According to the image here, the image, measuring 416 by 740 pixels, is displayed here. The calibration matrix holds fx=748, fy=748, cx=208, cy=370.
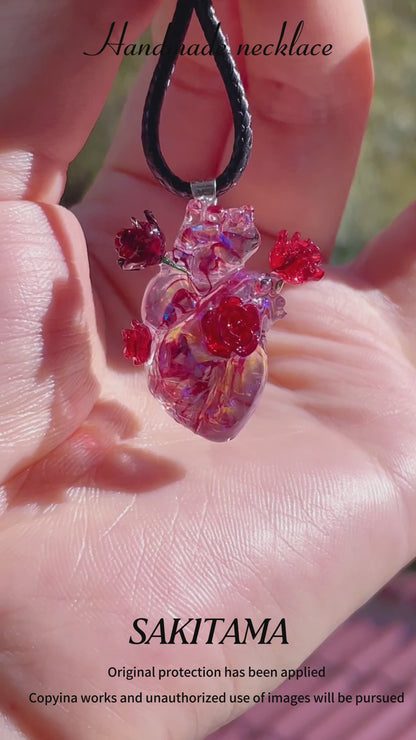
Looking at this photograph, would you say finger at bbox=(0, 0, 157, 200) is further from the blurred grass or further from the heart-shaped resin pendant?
the blurred grass


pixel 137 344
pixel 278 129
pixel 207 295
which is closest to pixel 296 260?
pixel 207 295

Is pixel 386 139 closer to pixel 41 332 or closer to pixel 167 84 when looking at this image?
pixel 167 84

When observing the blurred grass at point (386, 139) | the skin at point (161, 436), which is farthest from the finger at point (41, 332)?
the blurred grass at point (386, 139)

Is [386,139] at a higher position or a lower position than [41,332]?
higher

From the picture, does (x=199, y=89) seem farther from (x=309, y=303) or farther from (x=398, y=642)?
(x=398, y=642)

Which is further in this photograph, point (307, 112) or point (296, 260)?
point (307, 112)

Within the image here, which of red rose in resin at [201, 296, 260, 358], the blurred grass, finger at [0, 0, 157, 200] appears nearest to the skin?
finger at [0, 0, 157, 200]

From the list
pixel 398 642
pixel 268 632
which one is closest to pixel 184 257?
pixel 268 632
